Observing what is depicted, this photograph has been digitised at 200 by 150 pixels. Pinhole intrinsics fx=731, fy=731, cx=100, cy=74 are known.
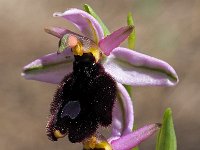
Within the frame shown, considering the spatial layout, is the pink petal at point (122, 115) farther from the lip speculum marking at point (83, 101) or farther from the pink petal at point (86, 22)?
the pink petal at point (86, 22)

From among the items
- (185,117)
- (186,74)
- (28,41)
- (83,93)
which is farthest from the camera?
(28,41)

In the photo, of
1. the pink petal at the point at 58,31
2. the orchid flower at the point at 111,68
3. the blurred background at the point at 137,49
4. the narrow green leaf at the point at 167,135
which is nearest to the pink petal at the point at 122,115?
the orchid flower at the point at 111,68

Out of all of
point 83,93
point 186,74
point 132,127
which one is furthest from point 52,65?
point 186,74

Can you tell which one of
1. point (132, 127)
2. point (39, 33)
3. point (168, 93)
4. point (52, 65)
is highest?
point (39, 33)

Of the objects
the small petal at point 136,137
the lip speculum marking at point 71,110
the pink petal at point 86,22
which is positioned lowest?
the small petal at point 136,137

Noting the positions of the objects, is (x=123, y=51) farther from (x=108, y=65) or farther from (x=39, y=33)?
(x=39, y=33)

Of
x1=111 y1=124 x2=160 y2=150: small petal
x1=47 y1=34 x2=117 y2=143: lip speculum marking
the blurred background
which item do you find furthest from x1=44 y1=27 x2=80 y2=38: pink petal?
the blurred background

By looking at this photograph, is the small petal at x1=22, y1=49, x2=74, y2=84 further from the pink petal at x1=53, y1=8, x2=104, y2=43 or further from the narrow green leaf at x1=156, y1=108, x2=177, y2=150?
the narrow green leaf at x1=156, y1=108, x2=177, y2=150
